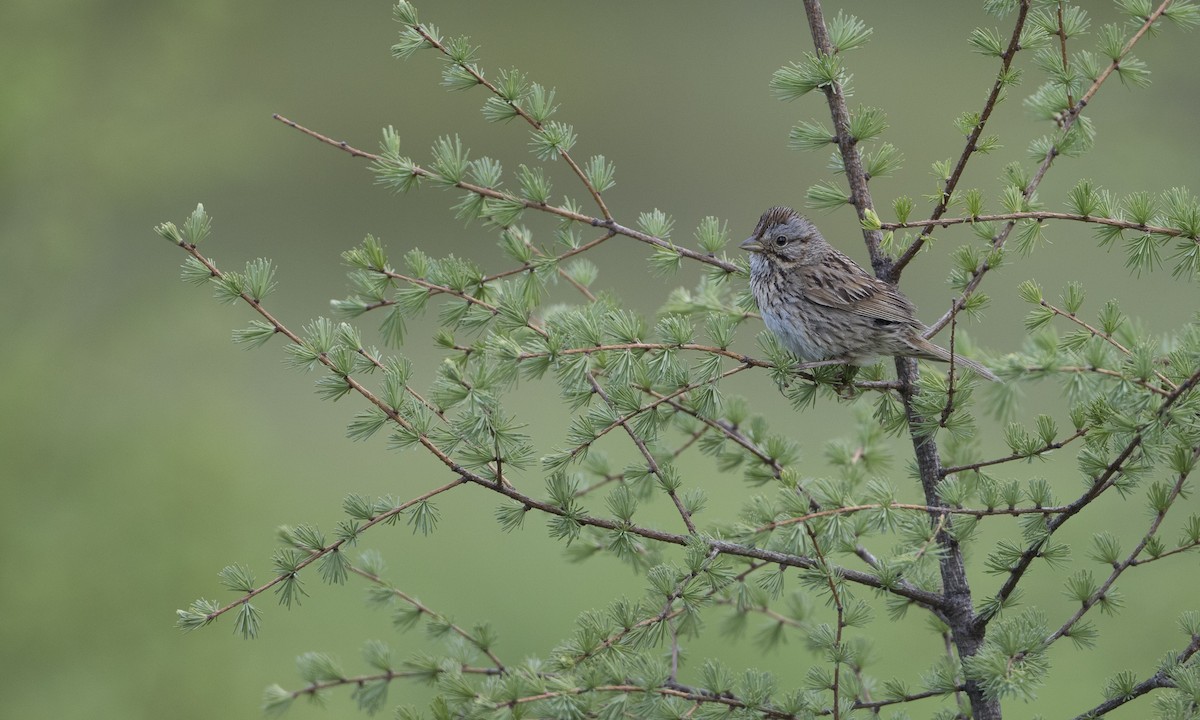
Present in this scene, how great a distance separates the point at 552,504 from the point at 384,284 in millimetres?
591

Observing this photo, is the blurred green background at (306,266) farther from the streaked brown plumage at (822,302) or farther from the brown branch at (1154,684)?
the brown branch at (1154,684)

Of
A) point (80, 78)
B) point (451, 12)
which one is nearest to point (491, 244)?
point (451, 12)

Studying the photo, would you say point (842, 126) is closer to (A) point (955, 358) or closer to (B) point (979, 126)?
(B) point (979, 126)

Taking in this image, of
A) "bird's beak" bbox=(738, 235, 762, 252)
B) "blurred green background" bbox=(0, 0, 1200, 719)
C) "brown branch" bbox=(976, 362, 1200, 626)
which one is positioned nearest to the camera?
"brown branch" bbox=(976, 362, 1200, 626)

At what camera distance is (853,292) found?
343 centimetres

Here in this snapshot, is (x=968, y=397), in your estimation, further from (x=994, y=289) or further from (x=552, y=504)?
(x=994, y=289)

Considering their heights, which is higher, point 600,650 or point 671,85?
point 671,85

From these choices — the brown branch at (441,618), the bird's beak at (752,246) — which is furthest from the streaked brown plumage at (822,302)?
the brown branch at (441,618)

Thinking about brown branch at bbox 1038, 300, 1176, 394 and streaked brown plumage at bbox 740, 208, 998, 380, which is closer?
brown branch at bbox 1038, 300, 1176, 394

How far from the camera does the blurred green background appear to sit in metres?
4.18

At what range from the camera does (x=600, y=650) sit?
Result: 2.36m

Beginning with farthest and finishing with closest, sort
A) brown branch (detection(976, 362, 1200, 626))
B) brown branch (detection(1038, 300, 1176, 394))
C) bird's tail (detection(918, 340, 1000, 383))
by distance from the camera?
bird's tail (detection(918, 340, 1000, 383))
brown branch (detection(1038, 300, 1176, 394))
brown branch (detection(976, 362, 1200, 626))

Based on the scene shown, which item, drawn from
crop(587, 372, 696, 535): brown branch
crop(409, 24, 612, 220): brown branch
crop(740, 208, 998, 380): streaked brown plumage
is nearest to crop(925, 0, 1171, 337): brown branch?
crop(740, 208, 998, 380): streaked brown plumage

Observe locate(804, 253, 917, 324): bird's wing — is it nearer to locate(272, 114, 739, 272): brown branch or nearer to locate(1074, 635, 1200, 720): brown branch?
locate(272, 114, 739, 272): brown branch
